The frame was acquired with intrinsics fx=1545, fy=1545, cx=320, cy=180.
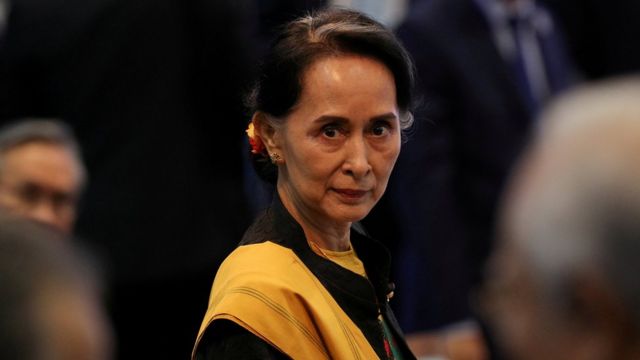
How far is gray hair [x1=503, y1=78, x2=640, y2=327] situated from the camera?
74.2 inches

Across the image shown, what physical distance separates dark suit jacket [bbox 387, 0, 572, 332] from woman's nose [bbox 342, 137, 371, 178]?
2.27m

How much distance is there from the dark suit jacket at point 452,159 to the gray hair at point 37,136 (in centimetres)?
124

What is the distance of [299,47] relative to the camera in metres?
3.48

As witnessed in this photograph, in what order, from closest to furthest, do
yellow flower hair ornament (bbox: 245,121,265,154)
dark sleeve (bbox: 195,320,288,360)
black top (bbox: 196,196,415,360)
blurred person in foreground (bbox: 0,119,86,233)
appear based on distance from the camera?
dark sleeve (bbox: 195,320,288,360), black top (bbox: 196,196,415,360), yellow flower hair ornament (bbox: 245,121,265,154), blurred person in foreground (bbox: 0,119,86,233)

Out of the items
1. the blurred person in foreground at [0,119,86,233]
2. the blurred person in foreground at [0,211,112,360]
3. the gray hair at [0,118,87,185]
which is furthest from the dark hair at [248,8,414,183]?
the gray hair at [0,118,87,185]

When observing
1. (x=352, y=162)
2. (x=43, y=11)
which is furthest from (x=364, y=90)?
(x=43, y=11)

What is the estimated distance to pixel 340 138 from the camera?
3.43 m

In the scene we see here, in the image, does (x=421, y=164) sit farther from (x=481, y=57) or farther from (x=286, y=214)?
(x=286, y=214)

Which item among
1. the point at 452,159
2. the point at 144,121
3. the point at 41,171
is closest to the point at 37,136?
the point at 41,171

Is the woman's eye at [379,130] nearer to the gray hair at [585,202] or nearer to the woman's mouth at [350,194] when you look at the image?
the woman's mouth at [350,194]

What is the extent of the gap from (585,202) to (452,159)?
3943 mm

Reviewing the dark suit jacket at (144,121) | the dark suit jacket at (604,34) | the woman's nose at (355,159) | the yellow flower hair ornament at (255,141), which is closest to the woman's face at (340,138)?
the woman's nose at (355,159)

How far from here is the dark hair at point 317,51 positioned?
346 cm

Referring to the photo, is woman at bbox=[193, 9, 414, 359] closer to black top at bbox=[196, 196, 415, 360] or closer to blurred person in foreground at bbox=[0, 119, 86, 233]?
black top at bbox=[196, 196, 415, 360]
